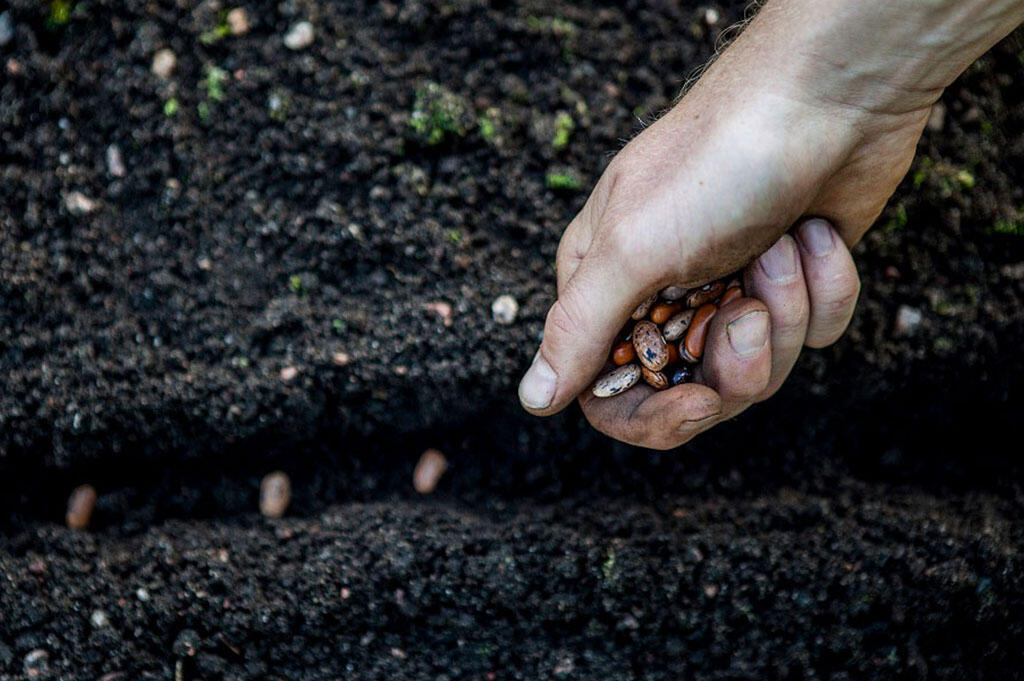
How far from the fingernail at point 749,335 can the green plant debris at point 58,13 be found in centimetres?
139

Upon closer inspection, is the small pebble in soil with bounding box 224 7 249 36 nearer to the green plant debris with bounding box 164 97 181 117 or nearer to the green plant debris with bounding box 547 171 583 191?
the green plant debris with bounding box 164 97 181 117

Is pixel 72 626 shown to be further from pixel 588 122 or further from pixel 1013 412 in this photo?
pixel 1013 412

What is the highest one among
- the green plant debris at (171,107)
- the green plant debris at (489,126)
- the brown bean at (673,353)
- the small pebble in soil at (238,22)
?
the small pebble in soil at (238,22)

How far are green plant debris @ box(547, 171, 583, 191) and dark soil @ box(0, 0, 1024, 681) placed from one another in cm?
2

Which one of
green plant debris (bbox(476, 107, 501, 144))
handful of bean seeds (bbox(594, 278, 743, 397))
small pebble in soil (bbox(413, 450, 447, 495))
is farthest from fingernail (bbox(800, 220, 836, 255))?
small pebble in soil (bbox(413, 450, 447, 495))

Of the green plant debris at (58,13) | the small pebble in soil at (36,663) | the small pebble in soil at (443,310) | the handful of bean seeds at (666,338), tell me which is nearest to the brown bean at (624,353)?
the handful of bean seeds at (666,338)

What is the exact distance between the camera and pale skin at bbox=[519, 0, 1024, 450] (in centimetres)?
115

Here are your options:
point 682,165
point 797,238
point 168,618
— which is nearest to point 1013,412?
point 797,238

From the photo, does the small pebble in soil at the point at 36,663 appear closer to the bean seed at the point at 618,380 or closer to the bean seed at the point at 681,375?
the bean seed at the point at 618,380

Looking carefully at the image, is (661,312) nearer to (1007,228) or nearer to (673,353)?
(673,353)

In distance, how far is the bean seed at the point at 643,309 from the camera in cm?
129

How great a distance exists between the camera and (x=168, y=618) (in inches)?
55.7

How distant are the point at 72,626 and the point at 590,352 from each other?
3.29ft

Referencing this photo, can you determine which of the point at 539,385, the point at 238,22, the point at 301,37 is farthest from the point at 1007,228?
the point at 238,22
